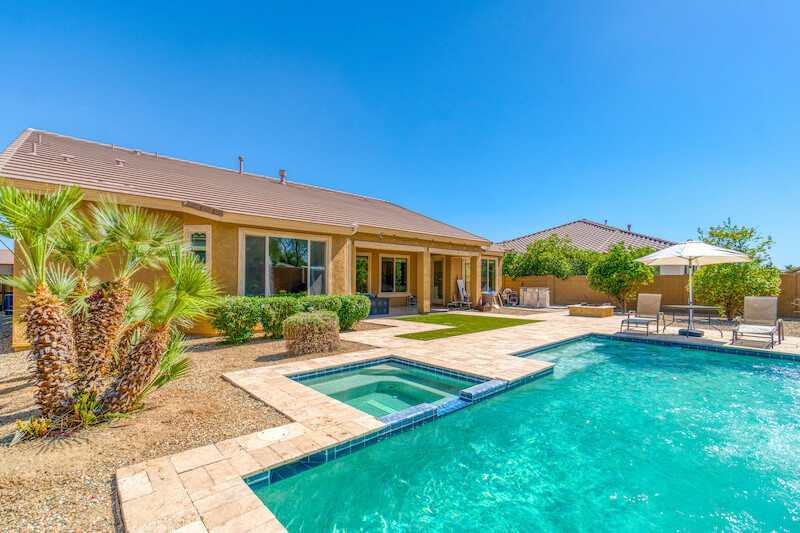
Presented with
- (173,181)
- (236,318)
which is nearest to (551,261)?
(236,318)

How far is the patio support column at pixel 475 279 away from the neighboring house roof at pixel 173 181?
7.99 ft

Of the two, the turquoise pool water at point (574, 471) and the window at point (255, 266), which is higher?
the window at point (255, 266)

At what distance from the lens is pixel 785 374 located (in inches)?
272

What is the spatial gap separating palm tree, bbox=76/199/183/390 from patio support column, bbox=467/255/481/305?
15.0 m

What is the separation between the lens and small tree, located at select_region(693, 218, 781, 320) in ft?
42.8

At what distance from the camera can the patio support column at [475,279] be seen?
60.1 feet

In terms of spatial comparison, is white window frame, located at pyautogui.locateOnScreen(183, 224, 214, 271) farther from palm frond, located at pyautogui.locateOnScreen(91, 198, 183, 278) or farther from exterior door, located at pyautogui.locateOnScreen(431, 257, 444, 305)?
exterior door, located at pyautogui.locateOnScreen(431, 257, 444, 305)

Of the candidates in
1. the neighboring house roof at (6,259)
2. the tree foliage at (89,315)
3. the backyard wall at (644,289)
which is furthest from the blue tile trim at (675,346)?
the neighboring house roof at (6,259)

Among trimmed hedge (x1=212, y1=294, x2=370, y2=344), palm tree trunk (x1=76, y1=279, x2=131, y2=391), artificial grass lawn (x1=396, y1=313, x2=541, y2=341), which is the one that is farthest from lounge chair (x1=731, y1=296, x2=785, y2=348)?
palm tree trunk (x1=76, y1=279, x2=131, y2=391)

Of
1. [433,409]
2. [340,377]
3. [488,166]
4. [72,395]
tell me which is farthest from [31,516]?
[488,166]

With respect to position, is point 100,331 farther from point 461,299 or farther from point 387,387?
point 461,299

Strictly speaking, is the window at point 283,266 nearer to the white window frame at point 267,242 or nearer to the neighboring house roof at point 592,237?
the white window frame at point 267,242

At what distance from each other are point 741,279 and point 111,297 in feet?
62.5

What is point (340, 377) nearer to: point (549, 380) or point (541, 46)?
point (549, 380)
